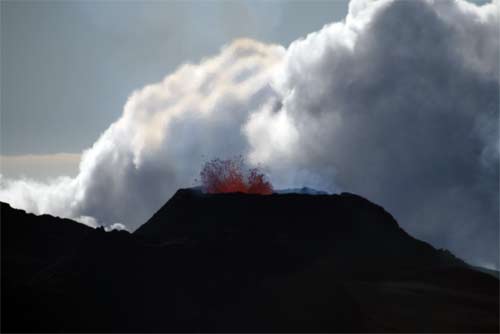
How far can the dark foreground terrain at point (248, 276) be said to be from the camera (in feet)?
168

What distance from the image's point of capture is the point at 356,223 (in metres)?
75.1

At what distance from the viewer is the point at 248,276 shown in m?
59.9

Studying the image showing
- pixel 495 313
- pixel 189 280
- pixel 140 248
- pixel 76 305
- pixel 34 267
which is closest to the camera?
pixel 495 313

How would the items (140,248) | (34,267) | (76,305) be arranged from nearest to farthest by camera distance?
1. (76,305)
2. (140,248)
3. (34,267)

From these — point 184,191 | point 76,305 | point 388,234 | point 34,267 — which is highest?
point 184,191

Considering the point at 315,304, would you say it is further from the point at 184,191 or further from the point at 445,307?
the point at 184,191

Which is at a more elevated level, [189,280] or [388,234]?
[388,234]

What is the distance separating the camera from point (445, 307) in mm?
51188

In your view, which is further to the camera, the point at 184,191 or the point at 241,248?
the point at 184,191

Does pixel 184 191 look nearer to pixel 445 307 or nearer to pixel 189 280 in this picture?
pixel 189 280

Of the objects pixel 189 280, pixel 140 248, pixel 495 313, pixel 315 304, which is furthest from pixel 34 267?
pixel 495 313

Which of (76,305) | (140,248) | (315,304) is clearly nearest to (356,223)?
(315,304)

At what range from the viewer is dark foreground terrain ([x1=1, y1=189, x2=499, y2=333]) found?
5122 cm

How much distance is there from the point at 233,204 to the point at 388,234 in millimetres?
21109
